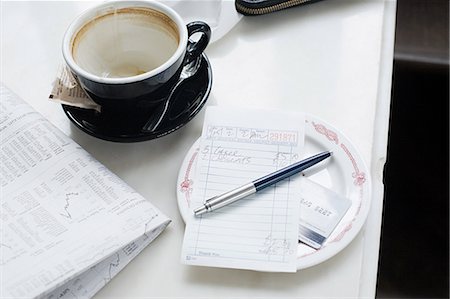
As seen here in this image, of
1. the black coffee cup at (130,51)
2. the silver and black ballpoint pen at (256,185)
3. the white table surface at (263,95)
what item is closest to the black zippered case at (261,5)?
the white table surface at (263,95)

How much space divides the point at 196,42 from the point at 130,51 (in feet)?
0.23

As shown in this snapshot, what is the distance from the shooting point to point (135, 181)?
0.59m

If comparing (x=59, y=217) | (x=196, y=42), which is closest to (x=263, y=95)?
(x=196, y=42)

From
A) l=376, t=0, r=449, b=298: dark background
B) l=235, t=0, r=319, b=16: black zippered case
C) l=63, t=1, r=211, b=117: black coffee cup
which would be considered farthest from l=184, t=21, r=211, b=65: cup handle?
l=376, t=0, r=449, b=298: dark background

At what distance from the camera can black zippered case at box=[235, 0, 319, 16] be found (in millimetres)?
702

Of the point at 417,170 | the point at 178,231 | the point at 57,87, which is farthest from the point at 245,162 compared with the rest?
the point at 417,170

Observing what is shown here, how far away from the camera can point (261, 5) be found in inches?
27.6

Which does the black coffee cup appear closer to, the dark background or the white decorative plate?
the white decorative plate

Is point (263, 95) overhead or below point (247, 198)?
overhead

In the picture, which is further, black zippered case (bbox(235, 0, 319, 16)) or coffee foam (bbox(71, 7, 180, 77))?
black zippered case (bbox(235, 0, 319, 16))

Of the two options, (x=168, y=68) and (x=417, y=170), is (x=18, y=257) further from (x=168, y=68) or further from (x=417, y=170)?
(x=417, y=170)

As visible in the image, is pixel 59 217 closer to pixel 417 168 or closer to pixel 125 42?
pixel 125 42

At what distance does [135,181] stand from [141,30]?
5.9 inches

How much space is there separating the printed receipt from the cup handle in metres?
0.05
